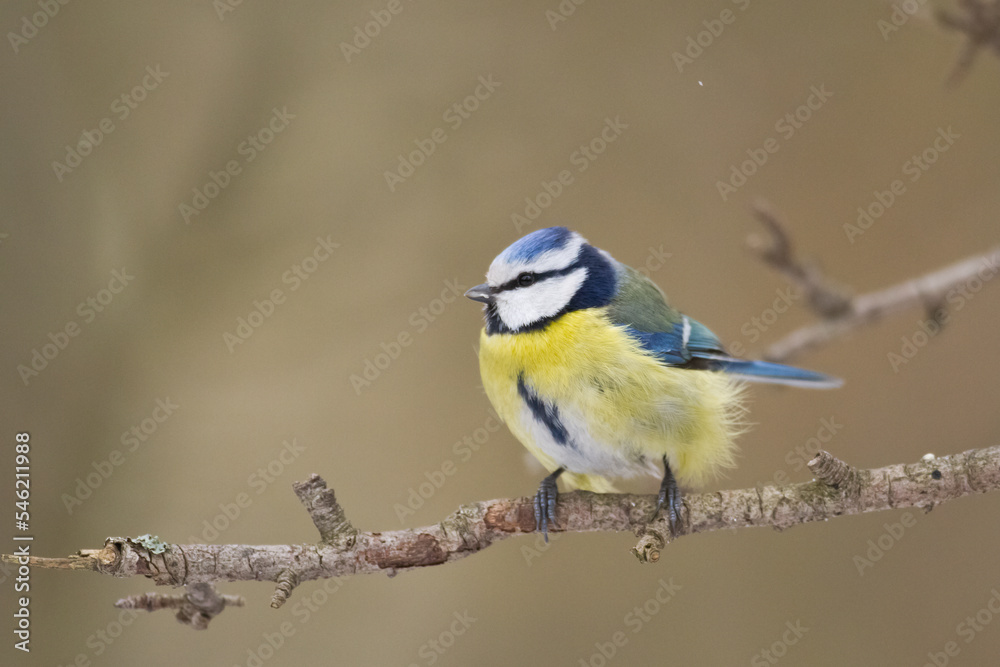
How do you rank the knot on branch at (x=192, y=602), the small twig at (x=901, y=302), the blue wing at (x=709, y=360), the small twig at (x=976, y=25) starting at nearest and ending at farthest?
1. the small twig at (x=976, y=25)
2. the knot on branch at (x=192, y=602)
3. the small twig at (x=901, y=302)
4. the blue wing at (x=709, y=360)

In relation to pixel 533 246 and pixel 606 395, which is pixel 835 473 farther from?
pixel 533 246

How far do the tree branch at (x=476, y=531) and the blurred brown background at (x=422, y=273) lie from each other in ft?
3.48

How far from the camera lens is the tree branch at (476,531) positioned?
1384 millimetres

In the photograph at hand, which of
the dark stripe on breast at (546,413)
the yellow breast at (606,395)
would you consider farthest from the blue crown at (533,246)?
the dark stripe on breast at (546,413)

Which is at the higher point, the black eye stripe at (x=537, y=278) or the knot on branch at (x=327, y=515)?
the black eye stripe at (x=537, y=278)

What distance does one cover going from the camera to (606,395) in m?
1.68

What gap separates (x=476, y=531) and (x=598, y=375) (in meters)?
0.40

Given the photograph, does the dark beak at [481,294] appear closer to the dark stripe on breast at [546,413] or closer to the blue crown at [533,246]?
the blue crown at [533,246]

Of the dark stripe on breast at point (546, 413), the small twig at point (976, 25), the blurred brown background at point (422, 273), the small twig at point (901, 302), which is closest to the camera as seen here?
the small twig at point (976, 25)

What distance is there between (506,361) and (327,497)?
1.63 feet

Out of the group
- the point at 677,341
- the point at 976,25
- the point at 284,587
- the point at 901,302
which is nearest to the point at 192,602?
the point at 284,587

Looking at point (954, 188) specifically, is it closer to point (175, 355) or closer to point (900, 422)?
point (900, 422)

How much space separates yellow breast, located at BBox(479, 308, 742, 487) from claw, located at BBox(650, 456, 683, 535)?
3.7 inches

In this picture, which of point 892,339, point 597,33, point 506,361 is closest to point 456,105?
point 597,33
